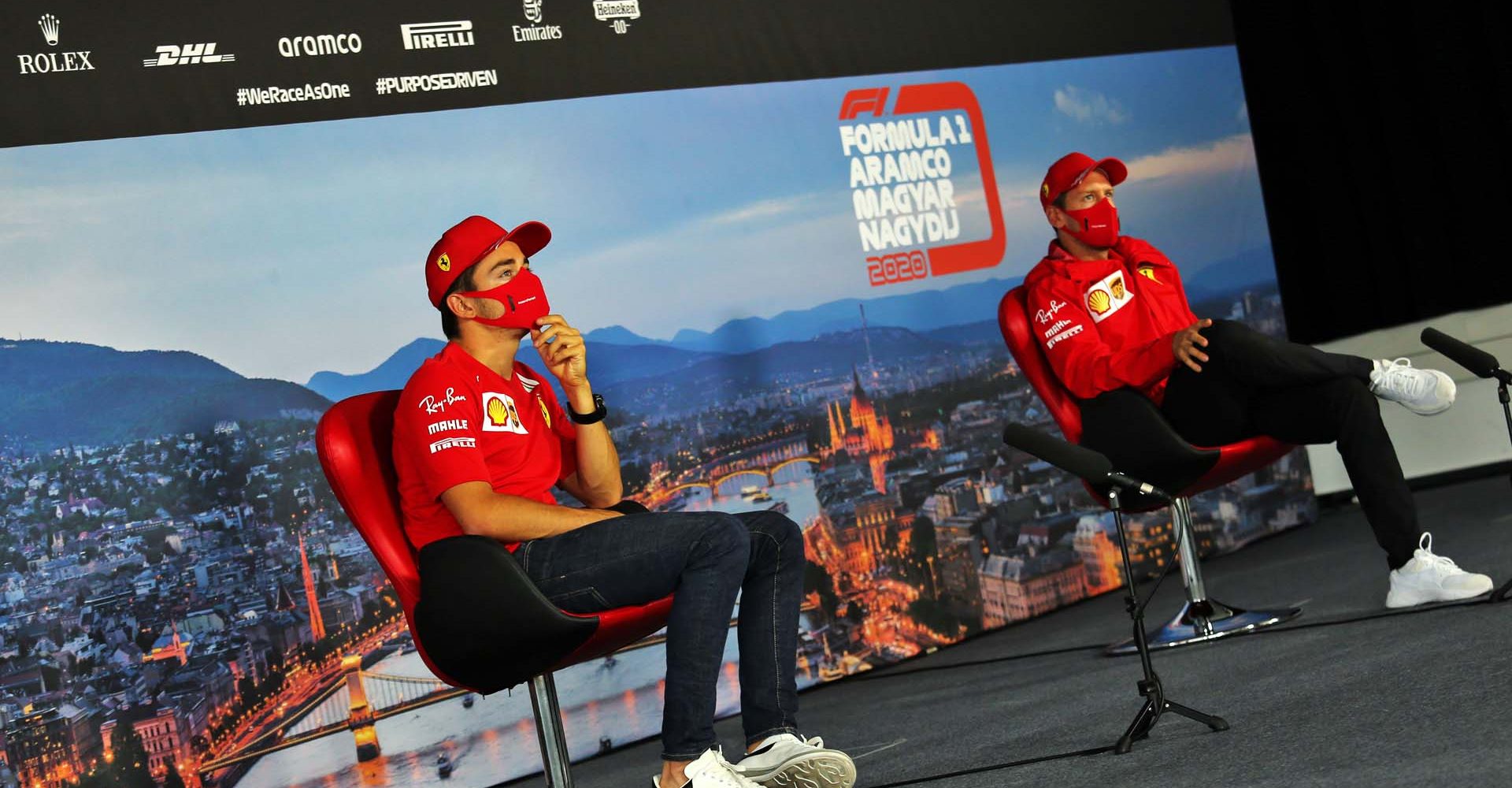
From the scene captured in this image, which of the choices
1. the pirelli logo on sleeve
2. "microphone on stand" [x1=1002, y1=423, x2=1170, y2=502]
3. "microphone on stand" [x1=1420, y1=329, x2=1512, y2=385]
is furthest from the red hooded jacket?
"microphone on stand" [x1=1002, y1=423, x2=1170, y2=502]

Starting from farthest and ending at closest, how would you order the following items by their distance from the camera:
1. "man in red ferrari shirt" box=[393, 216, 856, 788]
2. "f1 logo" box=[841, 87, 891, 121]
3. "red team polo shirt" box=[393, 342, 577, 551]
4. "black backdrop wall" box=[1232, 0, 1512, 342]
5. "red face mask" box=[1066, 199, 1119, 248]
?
"black backdrop wall" box=[1232, 0, 1512, 342] → "f1 logo" box=[841, 87, 891, 121] → "red face mask" box=[1066, 199, 1119, 248] → "red team polo shirt" box=[393, 342, 577, 551] → "man in red ferrari shirt" box=[393, 216, 856, 788]

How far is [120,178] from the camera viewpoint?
334 centimetres

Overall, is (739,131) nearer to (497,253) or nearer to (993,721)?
(497,253)

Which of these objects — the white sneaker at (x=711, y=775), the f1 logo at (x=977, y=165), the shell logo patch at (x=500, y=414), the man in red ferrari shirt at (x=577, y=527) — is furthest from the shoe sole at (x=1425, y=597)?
the shell logo patch at (x=500, y=414)

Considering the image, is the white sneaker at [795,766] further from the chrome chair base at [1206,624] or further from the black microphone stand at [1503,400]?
the black microphone stand at [1503,400]

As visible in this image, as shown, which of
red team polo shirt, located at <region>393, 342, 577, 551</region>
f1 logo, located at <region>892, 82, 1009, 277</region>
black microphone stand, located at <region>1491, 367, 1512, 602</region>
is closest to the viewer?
red team polo shirt, located at <region>393, 342, 577, 551</region>

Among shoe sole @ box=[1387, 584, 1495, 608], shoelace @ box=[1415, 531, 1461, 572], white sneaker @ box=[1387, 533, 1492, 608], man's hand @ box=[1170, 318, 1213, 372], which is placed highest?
man's hand @ box=[1170, 318, 1213, 372]

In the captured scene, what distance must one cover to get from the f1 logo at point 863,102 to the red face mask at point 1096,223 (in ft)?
3.57

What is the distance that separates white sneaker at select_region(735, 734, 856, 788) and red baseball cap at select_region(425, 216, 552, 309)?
104cm

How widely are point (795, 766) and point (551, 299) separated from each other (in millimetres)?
1877

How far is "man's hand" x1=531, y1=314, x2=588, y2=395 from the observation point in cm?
263

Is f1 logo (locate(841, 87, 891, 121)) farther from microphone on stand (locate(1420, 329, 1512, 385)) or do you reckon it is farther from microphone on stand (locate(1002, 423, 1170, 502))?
microphone on stand (locate(1002, 423, 1170, 502))

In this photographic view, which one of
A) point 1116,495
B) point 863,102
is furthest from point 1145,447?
point 863,102

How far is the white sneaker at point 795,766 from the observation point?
93.4 inches
